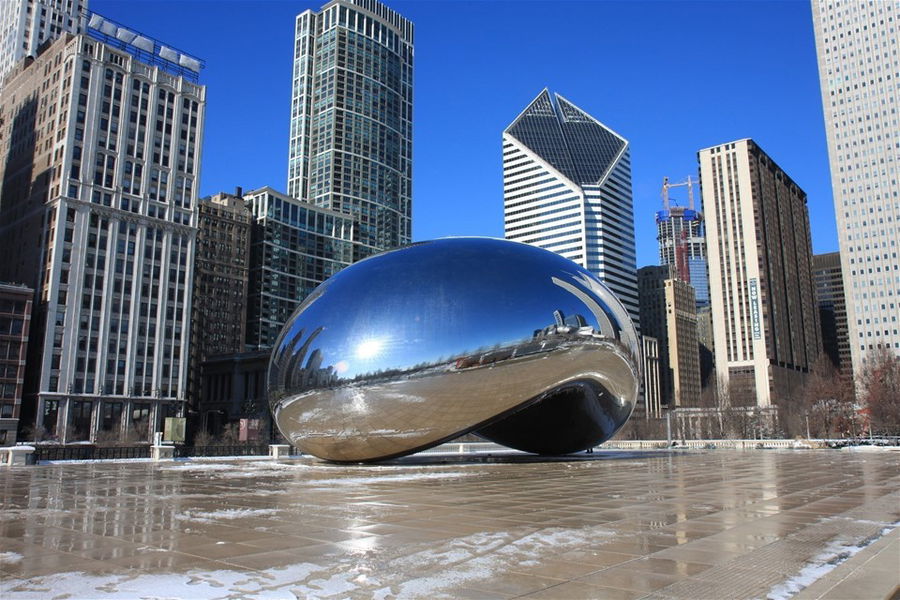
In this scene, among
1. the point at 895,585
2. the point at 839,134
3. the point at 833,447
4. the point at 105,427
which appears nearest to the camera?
the point at 895,585

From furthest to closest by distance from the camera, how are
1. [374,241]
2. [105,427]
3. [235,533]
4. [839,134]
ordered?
1. [374,241]
2. [839,134]
3. [105,427]
4. [235,533]

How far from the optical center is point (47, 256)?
296ft

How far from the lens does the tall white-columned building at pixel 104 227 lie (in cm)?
8862

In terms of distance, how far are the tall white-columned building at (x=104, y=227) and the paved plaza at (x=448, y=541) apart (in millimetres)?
83924

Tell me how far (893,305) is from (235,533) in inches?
6399

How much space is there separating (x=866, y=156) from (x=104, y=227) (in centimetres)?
14450

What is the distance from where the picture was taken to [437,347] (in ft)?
55.3

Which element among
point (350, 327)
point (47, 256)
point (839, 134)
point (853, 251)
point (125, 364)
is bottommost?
point (350, 327)

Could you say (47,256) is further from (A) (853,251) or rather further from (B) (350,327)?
(A) (853,251)

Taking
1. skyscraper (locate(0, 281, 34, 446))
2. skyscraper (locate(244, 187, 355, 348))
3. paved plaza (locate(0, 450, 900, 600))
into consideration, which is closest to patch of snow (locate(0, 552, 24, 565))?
paved plaza (locate(0, 450, 900, 600))

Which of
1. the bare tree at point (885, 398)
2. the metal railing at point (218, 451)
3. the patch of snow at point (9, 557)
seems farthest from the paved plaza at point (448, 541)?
the bare tree at point (885, 398)

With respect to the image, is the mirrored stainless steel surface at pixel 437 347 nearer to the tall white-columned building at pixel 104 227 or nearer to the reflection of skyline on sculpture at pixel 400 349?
the reflection of skyline on sculpture at pixel 400 349

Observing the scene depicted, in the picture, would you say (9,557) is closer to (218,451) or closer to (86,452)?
(86,452)

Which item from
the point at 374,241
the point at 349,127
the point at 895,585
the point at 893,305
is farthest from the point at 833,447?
the point at 349,127
